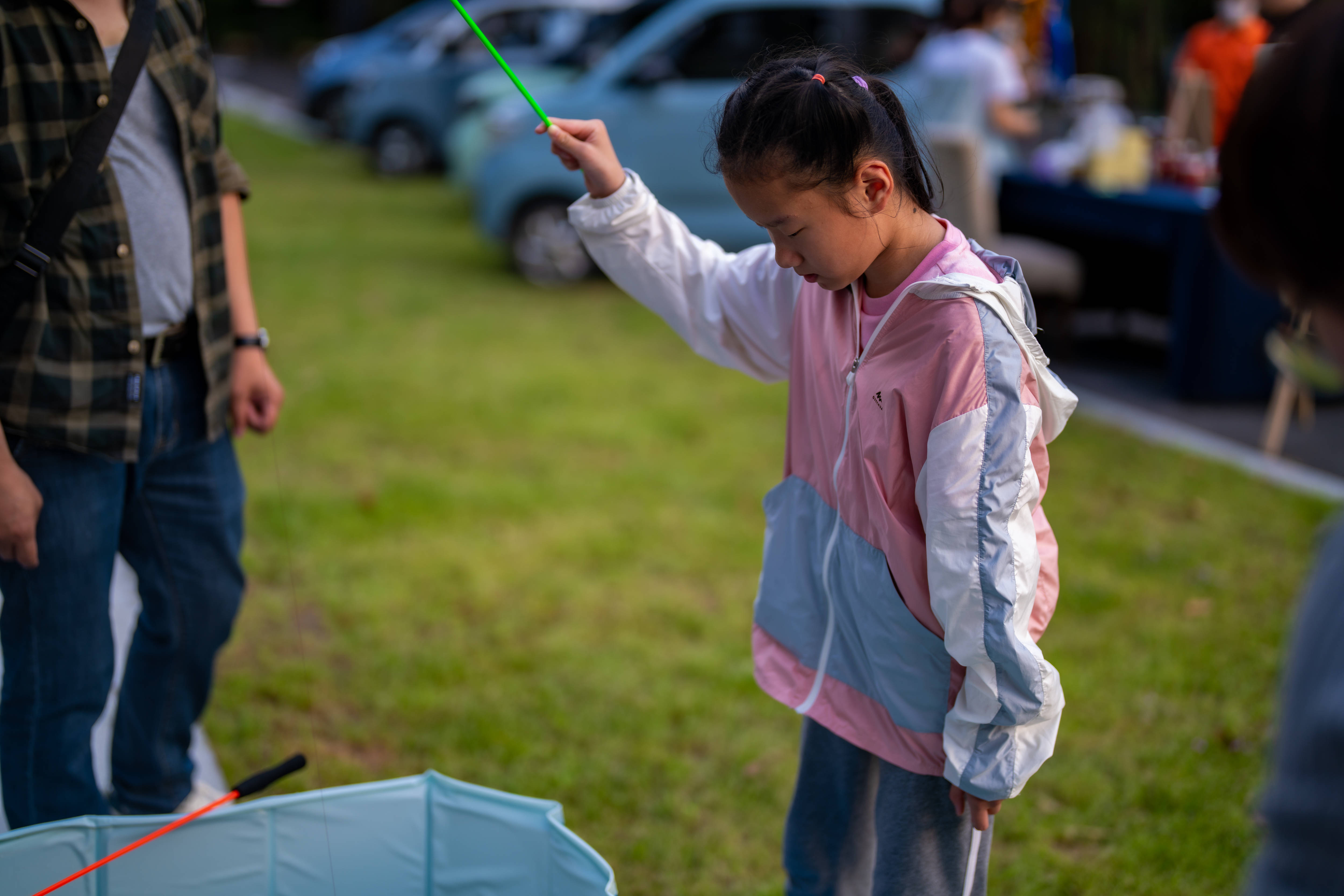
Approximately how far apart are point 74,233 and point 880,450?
1.25 metres

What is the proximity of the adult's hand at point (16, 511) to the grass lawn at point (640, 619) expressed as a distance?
3.62 ft

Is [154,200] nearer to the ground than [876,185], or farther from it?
nearer to the ground

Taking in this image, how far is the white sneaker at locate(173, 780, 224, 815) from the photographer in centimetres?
228

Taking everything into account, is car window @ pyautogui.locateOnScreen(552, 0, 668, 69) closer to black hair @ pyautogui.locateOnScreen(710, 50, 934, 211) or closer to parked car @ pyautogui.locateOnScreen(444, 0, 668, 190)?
parked car @ pyautogui.locateOnScreen(444, 0, 668, 190)

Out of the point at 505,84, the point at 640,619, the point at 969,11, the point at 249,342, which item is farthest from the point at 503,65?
the point at 505,84

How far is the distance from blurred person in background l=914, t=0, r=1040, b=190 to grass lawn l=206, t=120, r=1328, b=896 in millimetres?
2101

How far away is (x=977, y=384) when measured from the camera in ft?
4.43

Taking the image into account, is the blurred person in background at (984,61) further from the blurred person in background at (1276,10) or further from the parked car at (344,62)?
the parked car at (344,62)

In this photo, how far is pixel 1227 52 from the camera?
6.58m

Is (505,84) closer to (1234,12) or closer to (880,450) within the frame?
(1234,12)

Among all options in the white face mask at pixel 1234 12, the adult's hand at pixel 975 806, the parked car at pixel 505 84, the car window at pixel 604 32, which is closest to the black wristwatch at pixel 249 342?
the adult's hand at pixel 975 806

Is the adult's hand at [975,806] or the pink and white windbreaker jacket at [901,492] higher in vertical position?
the pink and white windbreaker jacket at [901,492]

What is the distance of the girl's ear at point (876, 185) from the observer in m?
1.39

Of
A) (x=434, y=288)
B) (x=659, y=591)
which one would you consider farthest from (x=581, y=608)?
(x=434, y=288)
